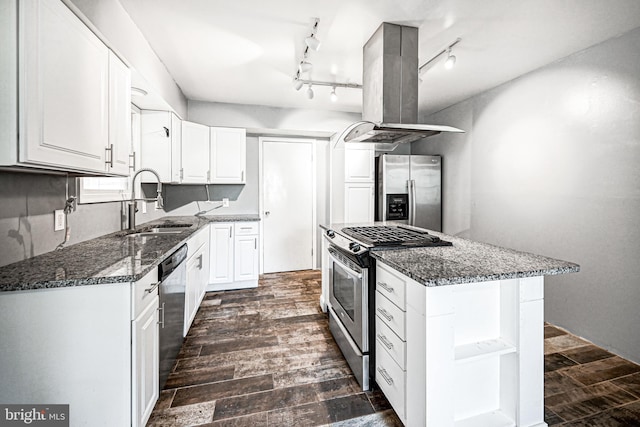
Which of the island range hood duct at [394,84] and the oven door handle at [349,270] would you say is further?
the island range hood duct at [394,84]

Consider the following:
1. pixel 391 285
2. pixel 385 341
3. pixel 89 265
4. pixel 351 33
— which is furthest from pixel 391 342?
pixel 351 33

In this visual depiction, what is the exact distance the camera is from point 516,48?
2.54 m

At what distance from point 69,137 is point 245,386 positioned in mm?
1704

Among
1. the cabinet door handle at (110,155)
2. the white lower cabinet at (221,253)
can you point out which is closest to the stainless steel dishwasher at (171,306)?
the cabinet door handle at (110,155)

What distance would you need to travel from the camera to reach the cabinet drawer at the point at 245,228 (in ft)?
12.1

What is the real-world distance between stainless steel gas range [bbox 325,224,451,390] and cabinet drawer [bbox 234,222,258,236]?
70.7 inches

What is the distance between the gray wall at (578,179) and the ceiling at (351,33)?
0.25m

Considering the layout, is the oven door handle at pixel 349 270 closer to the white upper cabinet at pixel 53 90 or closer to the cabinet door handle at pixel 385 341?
the cabinet door handle at pixel 385 341

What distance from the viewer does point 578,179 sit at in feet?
8.35

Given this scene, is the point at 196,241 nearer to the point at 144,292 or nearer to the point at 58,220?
the point at 58,220

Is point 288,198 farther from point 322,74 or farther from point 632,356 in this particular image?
point 632,356

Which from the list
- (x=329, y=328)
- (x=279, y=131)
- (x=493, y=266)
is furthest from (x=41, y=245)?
(x=279, y=131)

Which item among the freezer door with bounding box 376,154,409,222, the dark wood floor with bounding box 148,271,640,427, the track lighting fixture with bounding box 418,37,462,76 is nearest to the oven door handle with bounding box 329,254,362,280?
the dark wood floor with bounding box 148,271,640,427

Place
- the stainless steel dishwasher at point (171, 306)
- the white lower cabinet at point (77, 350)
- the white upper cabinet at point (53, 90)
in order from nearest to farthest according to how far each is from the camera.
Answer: the white upper cabinet at point (53, 90)
the white lower cabinet at point (77, 350)
the stainless steel dishwasher at point (171, 306)
